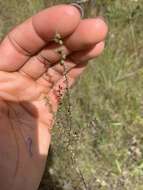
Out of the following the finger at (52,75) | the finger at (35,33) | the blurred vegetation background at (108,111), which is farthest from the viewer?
the blurred vegetation background at (108,111)

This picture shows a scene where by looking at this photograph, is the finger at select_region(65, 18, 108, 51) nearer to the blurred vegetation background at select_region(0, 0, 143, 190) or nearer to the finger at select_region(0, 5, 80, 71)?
the finger at select_region(0, 5, 80, 71)

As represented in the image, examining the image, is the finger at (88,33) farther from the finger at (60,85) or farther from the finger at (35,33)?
the finger at (60,85)

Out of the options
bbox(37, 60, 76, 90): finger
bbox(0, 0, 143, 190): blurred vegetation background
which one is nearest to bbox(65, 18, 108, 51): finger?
bbox(37, 60, 76, 90): finger

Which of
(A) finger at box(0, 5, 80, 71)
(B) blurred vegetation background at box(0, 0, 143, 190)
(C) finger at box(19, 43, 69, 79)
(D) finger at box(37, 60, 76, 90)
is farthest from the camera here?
(B) blurred vegetation background at box(0, 0, 143, 190)

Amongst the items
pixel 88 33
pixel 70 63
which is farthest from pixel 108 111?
pixel 88 33

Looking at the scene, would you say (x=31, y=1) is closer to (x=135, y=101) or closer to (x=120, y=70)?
(x=120, y=70)

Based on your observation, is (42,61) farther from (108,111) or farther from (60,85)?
(108,111)

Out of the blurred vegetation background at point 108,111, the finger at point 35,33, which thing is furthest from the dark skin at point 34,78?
the blurred vegetation background at point 108,111

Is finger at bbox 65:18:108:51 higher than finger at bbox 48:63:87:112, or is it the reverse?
finger at bbox 65:18:108:51
